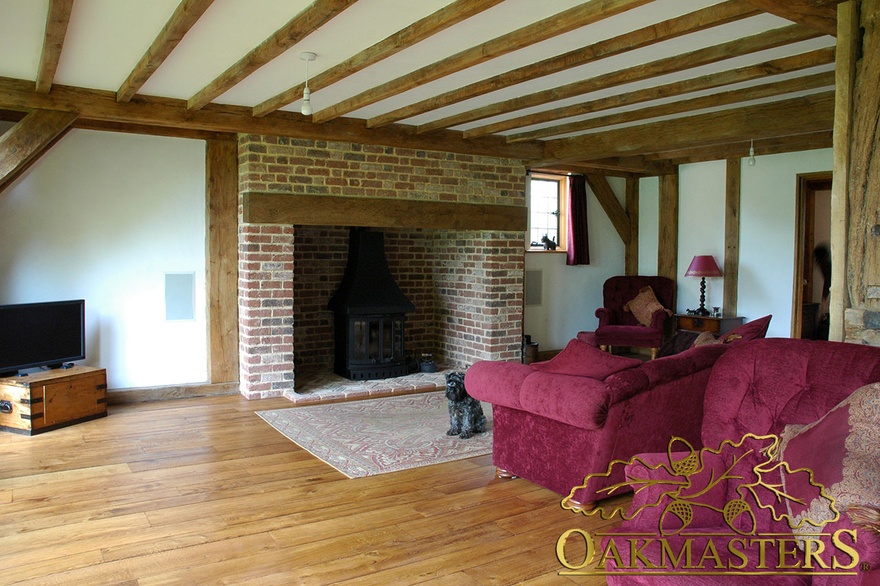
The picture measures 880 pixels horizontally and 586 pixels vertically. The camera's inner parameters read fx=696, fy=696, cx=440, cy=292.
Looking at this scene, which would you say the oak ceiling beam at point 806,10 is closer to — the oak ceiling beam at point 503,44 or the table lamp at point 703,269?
the oak ceiling beam at point 503,44

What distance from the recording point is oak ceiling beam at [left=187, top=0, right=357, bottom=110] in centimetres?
313

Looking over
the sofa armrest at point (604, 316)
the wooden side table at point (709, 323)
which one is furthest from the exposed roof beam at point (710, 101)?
the wooden side table at point (709, 323)

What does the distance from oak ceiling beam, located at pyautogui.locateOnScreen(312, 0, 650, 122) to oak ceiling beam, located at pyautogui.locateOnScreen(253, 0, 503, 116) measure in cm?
41

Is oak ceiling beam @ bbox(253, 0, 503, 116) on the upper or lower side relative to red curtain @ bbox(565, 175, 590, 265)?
upper

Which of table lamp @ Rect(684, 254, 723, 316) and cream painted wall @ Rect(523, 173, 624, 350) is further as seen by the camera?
cream painted wall @ Rect(523, 173, 624, 350)

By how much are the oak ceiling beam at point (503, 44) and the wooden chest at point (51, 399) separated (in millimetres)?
2833

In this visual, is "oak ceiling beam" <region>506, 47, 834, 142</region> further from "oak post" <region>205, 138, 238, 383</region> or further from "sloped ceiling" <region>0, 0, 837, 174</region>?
"oak post" <region>205, 138, 238, 383</region>

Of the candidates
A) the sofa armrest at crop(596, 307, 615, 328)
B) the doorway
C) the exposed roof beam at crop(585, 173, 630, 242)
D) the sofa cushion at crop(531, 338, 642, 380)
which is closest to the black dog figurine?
the sofa cushion at crop(531, 338, 642, 380)

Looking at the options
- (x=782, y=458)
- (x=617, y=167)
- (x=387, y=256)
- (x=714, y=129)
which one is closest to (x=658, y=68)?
(x=714, y=129)

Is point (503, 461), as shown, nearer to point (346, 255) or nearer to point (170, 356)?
point (170, 356)

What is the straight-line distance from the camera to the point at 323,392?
6.19 metres

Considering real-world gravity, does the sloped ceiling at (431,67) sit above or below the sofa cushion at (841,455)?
above

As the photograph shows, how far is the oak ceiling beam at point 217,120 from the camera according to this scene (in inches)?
192

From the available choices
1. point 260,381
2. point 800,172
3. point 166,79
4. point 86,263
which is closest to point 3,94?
point 166,79
